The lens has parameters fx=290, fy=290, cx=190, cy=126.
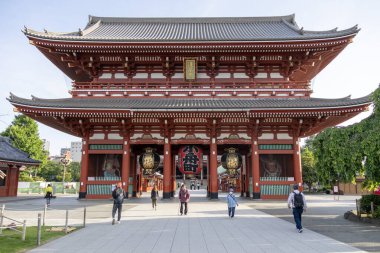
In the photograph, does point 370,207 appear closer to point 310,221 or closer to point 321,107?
point 310,221

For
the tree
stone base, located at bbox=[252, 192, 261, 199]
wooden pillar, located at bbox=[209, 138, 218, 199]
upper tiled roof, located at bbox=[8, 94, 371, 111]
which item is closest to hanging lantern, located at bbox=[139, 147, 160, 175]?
upper tiled roof, located at bbox=[8, 94, 371, 111]

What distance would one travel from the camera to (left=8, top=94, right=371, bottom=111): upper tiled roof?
2053cm

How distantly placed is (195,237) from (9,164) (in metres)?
28.8

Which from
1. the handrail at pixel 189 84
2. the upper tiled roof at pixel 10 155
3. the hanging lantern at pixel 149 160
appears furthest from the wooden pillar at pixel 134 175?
the upper tiled roof at pixel 10 155

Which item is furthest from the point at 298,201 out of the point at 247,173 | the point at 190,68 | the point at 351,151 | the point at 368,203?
the point at 247,173

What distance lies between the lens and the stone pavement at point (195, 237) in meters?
8.33

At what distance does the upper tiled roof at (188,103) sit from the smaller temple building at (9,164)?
484 inches

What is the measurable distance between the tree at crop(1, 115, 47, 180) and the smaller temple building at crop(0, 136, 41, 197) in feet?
34.3

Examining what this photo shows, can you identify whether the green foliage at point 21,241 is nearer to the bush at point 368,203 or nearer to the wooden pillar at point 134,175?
the bush at point 368,203

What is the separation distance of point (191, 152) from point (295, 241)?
15005 millimetres

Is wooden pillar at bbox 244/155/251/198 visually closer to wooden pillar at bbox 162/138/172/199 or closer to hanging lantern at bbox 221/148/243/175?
hanging lantern at bbox 221/148/243/175

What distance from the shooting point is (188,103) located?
2217 centimetres

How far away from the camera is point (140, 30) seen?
29.5 metres

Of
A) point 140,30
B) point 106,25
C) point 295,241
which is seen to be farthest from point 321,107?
point 106,25
